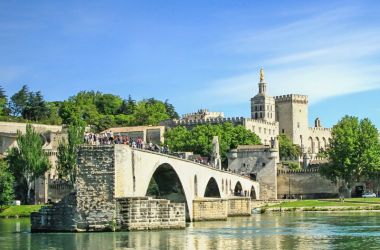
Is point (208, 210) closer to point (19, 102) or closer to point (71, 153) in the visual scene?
point (71, 153)

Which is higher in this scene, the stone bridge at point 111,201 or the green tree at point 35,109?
the green tree at point 35,109

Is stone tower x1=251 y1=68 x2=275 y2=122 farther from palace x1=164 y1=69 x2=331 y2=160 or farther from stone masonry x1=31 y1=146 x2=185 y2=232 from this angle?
stone masonry x1=31 y1=146 x2=185 y2=232

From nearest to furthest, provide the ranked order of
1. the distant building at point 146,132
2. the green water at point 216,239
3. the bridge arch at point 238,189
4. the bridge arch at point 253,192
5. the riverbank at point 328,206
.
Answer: the green water at point 216,239 → the riverbank at point 328,206 → the bridge arch at point 238,189 → the bridge arch at point 253,192 → the distant building at point 146,132

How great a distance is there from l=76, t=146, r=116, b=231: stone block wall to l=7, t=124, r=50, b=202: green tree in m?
41.4

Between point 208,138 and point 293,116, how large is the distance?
130 feet

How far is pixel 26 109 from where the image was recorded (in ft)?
457

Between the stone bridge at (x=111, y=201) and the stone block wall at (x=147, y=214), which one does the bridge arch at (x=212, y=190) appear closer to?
the stone bridge at (x=111, y=201)

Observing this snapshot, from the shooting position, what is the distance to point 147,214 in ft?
152

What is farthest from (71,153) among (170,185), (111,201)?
(111,201)

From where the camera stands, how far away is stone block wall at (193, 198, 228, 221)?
62125mm

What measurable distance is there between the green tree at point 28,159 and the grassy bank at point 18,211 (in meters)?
6.46

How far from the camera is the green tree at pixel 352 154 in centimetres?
9719

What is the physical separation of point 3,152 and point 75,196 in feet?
228

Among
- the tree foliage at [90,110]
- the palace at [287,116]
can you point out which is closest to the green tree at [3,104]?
the tree foliage at [90,110]
